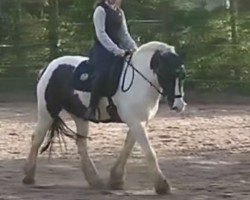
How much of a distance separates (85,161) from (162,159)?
6.00ft

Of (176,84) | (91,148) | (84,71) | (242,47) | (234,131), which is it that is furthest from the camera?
(242,47)

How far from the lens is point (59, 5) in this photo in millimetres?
19359

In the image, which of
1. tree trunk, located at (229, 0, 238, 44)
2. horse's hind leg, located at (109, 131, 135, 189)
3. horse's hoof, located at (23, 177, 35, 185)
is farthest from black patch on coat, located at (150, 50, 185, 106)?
tree trunk, located at (229, 0, 238, 44)

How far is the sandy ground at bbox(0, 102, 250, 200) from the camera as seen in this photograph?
7980mm

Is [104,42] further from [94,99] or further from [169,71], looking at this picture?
[169,71]

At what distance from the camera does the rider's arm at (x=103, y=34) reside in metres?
8.09

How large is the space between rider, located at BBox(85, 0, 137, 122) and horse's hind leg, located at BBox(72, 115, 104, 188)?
1.41 ft

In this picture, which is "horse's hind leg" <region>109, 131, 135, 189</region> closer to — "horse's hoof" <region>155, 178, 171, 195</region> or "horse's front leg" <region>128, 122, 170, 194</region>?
"horse's front leg" <region>128, 122, 170, 194</region>

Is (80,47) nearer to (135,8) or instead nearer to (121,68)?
(135,8)

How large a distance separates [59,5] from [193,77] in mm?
3343

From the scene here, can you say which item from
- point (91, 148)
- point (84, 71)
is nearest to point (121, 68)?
point (84, 71)

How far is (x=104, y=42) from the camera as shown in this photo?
26.6 feet

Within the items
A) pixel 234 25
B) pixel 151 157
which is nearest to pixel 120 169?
pixel 151 157

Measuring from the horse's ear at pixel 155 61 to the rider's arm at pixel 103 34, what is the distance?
0.29 meters
